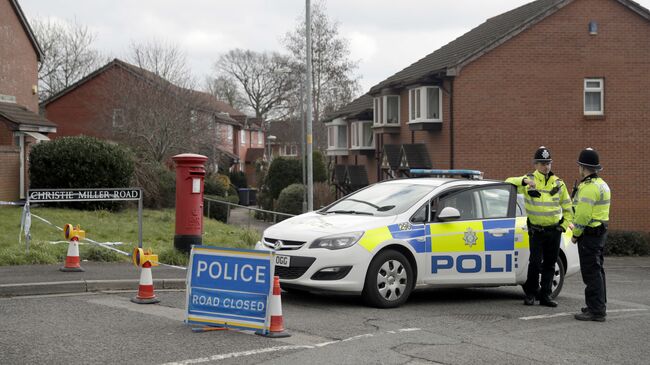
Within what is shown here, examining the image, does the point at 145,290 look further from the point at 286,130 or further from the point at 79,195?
the point at 286,130

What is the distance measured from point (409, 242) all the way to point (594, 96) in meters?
21.6

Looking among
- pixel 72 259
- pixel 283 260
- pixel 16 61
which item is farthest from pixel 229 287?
pixel 16 61

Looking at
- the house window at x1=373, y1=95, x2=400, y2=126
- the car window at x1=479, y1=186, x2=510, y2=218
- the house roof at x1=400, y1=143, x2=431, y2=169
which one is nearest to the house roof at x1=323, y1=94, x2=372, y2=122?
the house window at x1=373, y1=95, x2=400, y2=126

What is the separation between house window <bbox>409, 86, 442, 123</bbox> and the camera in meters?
29.2

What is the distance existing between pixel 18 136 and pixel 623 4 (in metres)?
20.5

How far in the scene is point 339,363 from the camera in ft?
22.1

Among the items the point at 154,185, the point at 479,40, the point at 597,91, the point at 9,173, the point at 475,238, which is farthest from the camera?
the point at 479,40

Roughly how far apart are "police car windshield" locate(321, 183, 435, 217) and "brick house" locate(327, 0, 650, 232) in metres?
17.6

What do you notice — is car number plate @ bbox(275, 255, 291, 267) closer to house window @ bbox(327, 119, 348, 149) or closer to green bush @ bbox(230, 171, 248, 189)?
→ house window @ bbox(327, 119, 348, 149)

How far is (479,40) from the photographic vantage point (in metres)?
31.0

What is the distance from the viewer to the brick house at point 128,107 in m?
41.3

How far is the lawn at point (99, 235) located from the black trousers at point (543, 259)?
18.6 feet

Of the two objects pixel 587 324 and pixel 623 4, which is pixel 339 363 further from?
pixel 623 4

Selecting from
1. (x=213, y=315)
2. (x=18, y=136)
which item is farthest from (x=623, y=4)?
(x=213, y=315)
